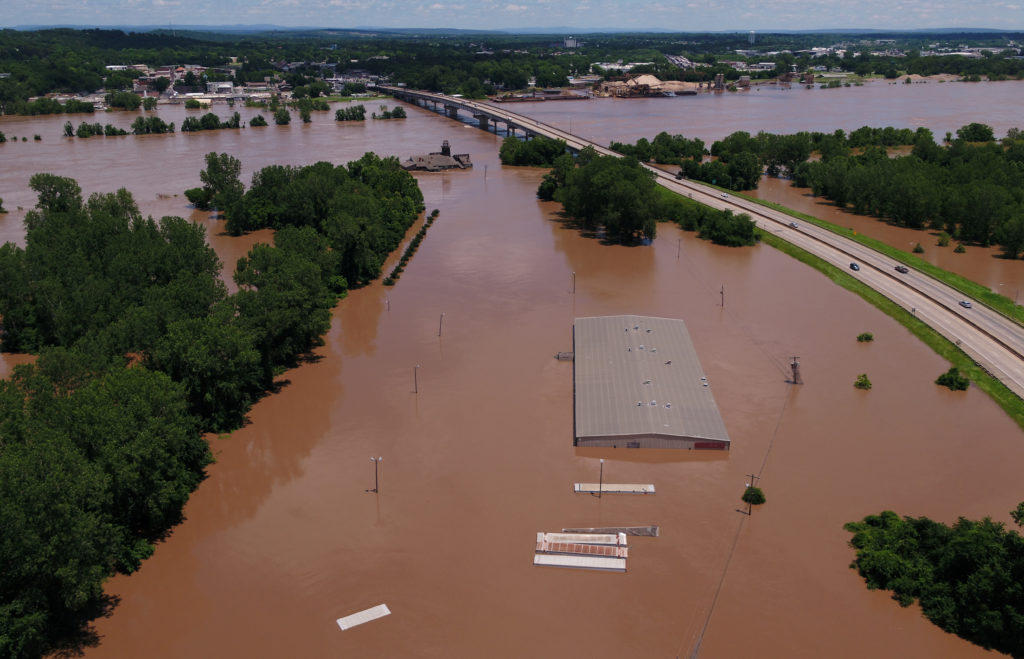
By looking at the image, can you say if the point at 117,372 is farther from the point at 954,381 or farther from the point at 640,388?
the point at 954,381

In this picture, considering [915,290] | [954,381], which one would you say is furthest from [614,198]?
[954,381]

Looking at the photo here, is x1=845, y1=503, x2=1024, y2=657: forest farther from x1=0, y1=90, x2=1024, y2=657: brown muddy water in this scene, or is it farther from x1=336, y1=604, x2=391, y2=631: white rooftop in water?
x1=336, y1=604, x2=391, y2=631: white rooftop in water

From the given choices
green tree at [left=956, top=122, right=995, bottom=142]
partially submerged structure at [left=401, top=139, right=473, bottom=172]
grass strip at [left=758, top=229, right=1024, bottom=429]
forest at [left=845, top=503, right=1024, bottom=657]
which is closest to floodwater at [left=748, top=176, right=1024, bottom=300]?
grass strip at [left=758, top=229, right=1024, bottom=429]

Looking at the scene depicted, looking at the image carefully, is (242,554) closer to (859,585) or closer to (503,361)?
(503,361)

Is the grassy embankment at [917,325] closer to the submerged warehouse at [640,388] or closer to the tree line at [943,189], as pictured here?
the tree line at [943,189]

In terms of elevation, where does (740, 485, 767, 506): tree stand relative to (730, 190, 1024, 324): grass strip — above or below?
below

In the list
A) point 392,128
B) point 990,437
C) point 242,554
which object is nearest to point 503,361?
point 242,554
